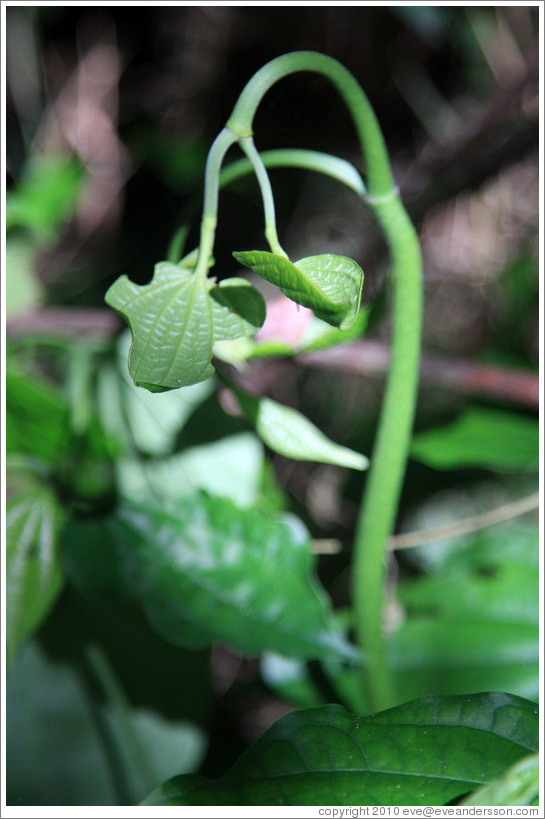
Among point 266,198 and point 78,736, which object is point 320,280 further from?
point 78,736

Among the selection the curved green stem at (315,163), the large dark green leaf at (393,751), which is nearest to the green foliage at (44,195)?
the curved green stem at (315,163)

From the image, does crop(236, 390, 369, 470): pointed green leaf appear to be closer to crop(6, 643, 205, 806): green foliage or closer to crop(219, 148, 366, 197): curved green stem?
crop(219, 148, 366, 197): curved green stem

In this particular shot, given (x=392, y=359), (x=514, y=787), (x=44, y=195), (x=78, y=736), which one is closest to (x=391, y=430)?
(x=392, y=359)

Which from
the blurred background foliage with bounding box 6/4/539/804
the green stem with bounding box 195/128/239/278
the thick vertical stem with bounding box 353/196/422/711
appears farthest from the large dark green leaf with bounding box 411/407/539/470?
the green stem with bounding box 195/128/239/278

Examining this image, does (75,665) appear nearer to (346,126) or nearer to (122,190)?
(346,126)

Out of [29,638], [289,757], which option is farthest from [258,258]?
[29,638]

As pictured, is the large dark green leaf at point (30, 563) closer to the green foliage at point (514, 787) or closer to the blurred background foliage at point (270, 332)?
the blurred background foliage at point (270, 332)

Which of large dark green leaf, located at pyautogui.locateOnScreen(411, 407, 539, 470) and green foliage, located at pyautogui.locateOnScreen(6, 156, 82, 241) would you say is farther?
green foliage, located at pyautogui.locateOnScreen(6, 156, 82, 241)
